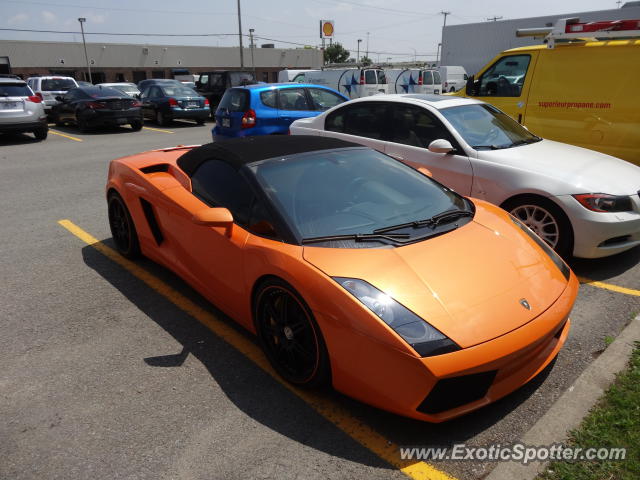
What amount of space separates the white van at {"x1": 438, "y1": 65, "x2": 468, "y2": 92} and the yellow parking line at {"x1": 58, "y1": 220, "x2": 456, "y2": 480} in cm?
2683

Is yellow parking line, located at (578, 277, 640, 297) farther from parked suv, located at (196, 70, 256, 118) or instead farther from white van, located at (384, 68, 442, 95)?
white van, located at (384, 68, 442, 95)

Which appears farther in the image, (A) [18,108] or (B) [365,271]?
(A) [18,108]

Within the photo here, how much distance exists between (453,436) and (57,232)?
520cm

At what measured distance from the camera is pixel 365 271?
262cm

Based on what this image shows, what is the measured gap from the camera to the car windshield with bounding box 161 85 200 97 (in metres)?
16.4

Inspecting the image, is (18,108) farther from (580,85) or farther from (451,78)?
(451,78)

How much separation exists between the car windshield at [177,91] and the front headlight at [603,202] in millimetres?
14625

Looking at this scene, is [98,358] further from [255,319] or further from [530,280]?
[530,280]

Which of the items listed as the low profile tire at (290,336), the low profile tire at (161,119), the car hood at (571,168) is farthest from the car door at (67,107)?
the low profile tire at (290,336)

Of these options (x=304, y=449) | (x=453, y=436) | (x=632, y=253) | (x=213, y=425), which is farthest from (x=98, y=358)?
(x=632, y=253)

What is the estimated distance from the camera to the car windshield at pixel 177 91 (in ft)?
53.8

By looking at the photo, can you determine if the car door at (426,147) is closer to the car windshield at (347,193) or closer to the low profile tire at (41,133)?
the car windshield at (347,193)

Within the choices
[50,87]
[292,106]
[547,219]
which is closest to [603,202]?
[547,219]

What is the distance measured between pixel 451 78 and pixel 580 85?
2405cm
